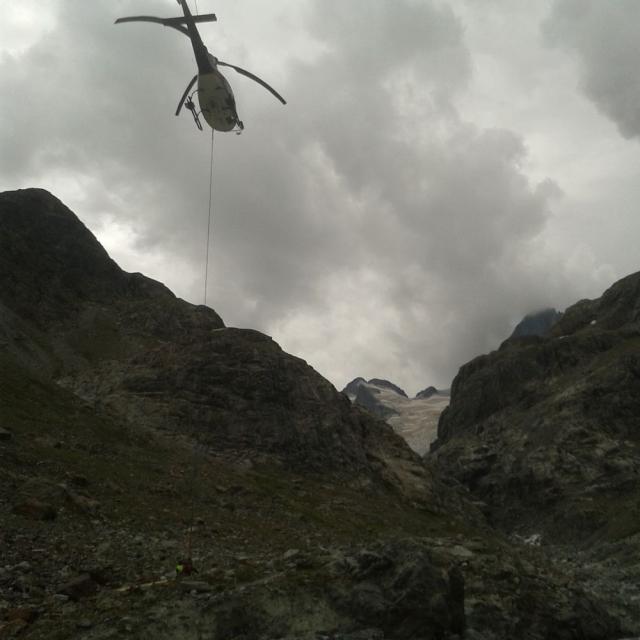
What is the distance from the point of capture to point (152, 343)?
67.7 m

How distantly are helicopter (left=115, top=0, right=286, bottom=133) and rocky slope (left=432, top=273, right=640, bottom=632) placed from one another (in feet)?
125

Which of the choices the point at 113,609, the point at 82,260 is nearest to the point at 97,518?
the point at 113,609

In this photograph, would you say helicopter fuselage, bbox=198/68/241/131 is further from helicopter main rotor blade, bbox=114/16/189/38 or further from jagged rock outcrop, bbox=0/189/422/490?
jagged rock outcrop, bbox=0/189/422/490

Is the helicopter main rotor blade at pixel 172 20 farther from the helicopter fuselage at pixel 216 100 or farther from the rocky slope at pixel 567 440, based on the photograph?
the rocky slope at pixel 567 440

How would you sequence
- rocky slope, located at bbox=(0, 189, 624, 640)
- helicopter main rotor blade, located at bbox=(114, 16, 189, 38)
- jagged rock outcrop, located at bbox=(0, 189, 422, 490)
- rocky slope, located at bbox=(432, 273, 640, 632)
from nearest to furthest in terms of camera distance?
rocky slope, located at bbox=(0, 189, 624, 640) → helicopter main rotor blade, located at bbox=(114, 16, 189, 38) → jagged rock outcrop, located at bbox=(0, 189, 422, 490) → rocky slope, located at bbox=(432, 273, 640, 632)

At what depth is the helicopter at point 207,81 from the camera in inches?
1117

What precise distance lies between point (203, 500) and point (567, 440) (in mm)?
71389

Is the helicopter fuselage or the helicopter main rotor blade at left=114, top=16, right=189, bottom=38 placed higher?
the helicopter main rotor blade at left=114, top=16, right=189, bottom=38

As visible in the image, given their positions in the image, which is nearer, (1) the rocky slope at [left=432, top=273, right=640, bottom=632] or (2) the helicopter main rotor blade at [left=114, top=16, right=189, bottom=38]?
(2) the helicopter main rotor blade at [left=114, top=16, right=189, bottom=38]

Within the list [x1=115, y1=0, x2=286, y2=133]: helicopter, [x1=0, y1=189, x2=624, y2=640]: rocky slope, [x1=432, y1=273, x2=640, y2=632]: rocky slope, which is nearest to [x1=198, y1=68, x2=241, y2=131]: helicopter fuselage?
[x1=115, y1=0, x2=286, y2=133]: helicopter

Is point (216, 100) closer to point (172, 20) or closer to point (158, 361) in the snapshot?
point (172, 20)

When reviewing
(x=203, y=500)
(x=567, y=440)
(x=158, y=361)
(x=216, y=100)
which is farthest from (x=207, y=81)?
(x=567, y=440)

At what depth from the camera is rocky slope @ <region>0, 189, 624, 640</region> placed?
14461mm

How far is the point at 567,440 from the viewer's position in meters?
85.1
